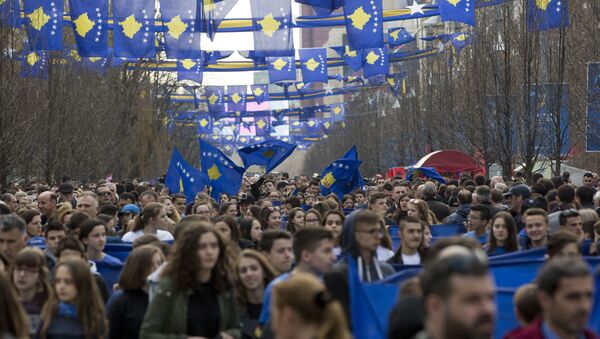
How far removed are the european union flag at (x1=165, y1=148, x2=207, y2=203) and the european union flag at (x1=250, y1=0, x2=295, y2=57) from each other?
806cm

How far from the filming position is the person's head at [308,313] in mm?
5129

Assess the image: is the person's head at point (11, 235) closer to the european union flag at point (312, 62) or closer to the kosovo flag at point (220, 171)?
the kosovo flag at point (220, 171)

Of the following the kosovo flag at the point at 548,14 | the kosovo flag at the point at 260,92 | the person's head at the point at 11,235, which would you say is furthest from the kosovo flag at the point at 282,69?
the person's head at the point at 11,235

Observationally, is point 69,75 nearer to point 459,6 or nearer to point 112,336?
point 459,6

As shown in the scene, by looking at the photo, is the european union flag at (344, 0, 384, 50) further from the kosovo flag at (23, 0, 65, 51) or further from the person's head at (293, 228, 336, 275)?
the person's head at (293, 228, 336, 275)

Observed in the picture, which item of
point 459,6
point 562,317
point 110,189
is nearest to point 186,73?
point 459,6

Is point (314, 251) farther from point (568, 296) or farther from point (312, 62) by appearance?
point (312, 62)

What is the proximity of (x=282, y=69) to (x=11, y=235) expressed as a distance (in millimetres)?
33937

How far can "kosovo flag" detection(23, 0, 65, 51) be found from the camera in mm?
27672

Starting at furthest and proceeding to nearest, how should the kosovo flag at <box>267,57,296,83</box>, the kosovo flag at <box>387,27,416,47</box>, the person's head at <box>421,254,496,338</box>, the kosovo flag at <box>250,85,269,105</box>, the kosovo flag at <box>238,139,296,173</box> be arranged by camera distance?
the kosovo flag at <box>250,85,269,105</box>, the kosovo flag at <box>387,27,416,47</box>, the kosovo flag at <box>267,57,296,83</box>, the kosovo flag at <box>238,139,296,173</box>, the person's head at <box>421,254,496,338</box>

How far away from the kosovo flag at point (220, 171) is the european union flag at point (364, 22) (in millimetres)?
5610

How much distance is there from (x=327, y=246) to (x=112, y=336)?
4.65ft

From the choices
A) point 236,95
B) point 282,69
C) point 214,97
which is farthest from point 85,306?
point 236,95

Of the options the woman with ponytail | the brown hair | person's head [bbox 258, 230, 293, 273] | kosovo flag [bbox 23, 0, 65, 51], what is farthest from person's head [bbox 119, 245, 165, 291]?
kosovo flag [bbox 23, 0, 65, 51]
